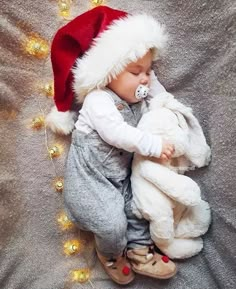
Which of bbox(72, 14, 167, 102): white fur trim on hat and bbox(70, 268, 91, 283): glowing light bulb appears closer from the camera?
bbox(72, 14, 167, 102): white fur trim on hat

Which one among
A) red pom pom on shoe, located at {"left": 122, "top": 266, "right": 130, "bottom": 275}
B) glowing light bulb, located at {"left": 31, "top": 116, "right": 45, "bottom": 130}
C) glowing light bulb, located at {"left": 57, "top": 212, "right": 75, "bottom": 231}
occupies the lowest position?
glowing light bulb, located at {"left": 57, "top": 212, "right": 75, "bottom": 231}

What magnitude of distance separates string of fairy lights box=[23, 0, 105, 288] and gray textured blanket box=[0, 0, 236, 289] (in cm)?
1

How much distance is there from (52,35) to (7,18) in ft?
0.38

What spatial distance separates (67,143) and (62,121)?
0.27 feet

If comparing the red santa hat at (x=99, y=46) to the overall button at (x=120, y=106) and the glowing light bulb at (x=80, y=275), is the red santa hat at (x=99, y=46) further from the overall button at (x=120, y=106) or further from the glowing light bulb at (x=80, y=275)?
the glowing light bulb at (x=80, y=275)

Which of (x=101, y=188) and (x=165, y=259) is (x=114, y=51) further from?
(x=165, y=259)

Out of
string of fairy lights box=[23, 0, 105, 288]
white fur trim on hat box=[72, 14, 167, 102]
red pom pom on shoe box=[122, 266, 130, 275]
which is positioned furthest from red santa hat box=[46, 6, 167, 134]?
red pom pom on shoe box=[122, 266, 130, 275]

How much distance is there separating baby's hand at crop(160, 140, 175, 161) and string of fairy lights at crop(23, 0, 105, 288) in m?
0.29

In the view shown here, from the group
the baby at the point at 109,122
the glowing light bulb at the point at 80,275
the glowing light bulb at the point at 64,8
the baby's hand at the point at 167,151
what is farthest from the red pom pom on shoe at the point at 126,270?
the glowing light bulb at the point at 64,8

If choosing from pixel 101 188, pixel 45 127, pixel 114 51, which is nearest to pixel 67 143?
pixel 45 127

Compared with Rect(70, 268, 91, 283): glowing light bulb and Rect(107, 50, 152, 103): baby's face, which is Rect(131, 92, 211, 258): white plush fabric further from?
Rect(70, 268, 91, 283): glowing light bulb

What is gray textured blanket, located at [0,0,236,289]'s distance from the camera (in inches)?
46.2

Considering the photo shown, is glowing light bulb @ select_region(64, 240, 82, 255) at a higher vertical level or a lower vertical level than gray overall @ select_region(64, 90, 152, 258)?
lower

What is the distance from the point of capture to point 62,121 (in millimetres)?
1232
